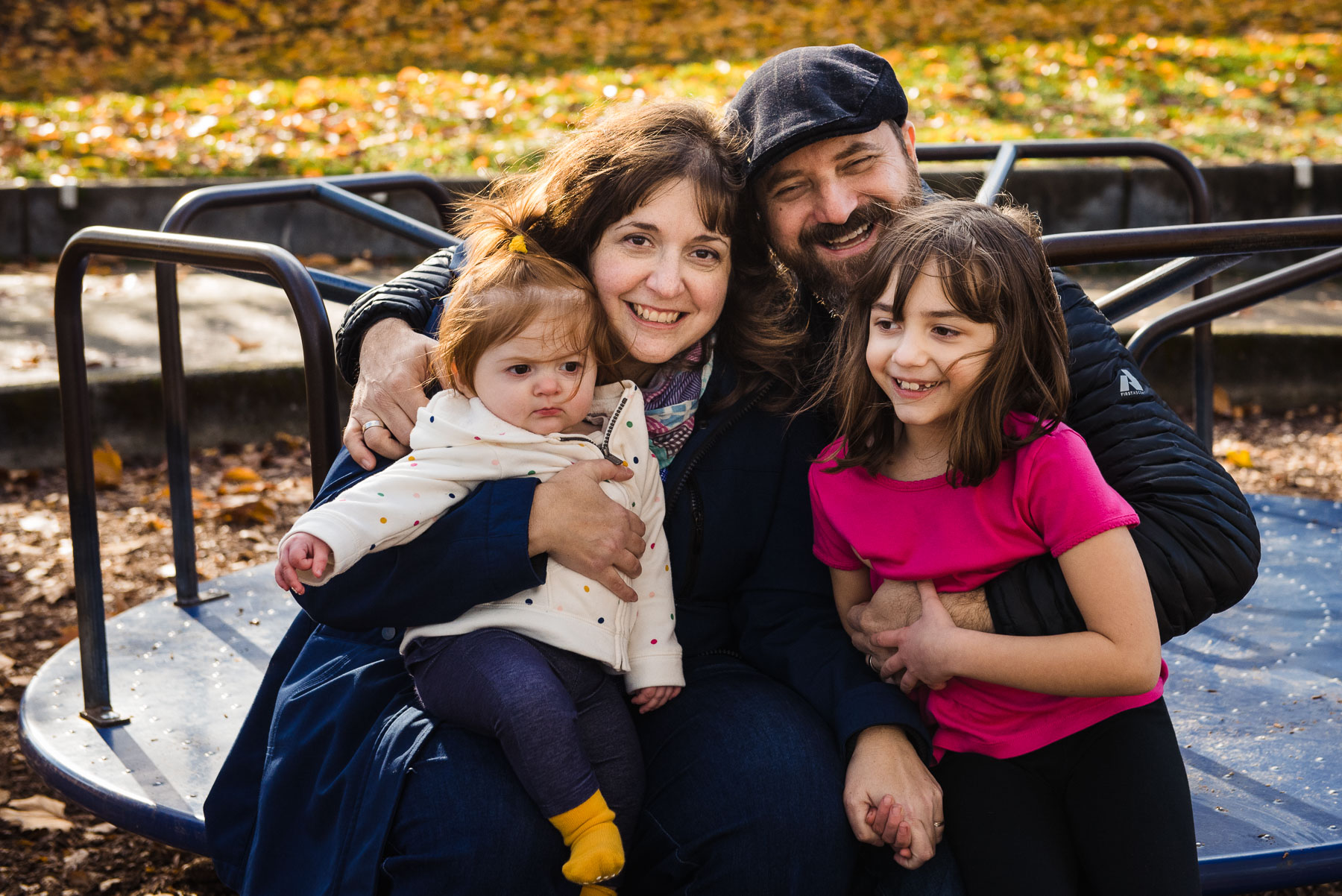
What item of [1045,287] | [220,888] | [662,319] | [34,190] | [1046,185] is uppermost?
[1045,287]

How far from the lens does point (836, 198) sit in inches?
85.3

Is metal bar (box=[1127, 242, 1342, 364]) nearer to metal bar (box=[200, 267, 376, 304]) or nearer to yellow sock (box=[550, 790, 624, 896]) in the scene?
yellow sock (box=[550, 790, 624, 896])

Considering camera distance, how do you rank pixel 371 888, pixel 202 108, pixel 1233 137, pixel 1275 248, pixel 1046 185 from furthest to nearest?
pixel 202 108
pixel 1233 137
pixel 1046 185
pixel 1275 248
pixel 371 888

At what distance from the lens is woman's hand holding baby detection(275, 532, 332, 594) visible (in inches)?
64.8

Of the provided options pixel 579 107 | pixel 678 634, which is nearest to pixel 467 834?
pixel 678 634

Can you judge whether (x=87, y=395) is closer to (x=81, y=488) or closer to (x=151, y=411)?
(x=81, y=488)

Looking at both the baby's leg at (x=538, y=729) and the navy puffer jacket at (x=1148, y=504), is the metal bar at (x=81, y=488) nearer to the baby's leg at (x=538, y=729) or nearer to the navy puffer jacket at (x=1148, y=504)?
the baby's leg at (x=538, y=729)

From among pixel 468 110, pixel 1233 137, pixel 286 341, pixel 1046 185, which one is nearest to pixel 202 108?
pixel 468 110

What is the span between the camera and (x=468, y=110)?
816 cm

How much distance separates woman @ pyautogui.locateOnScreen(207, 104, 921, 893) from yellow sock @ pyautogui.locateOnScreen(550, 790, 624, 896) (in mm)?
49

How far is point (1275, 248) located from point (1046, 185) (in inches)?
188

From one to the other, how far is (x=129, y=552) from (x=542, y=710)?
2.99 meters

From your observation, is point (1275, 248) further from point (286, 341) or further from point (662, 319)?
point (286, 341)

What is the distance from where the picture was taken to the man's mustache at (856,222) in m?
2.17
